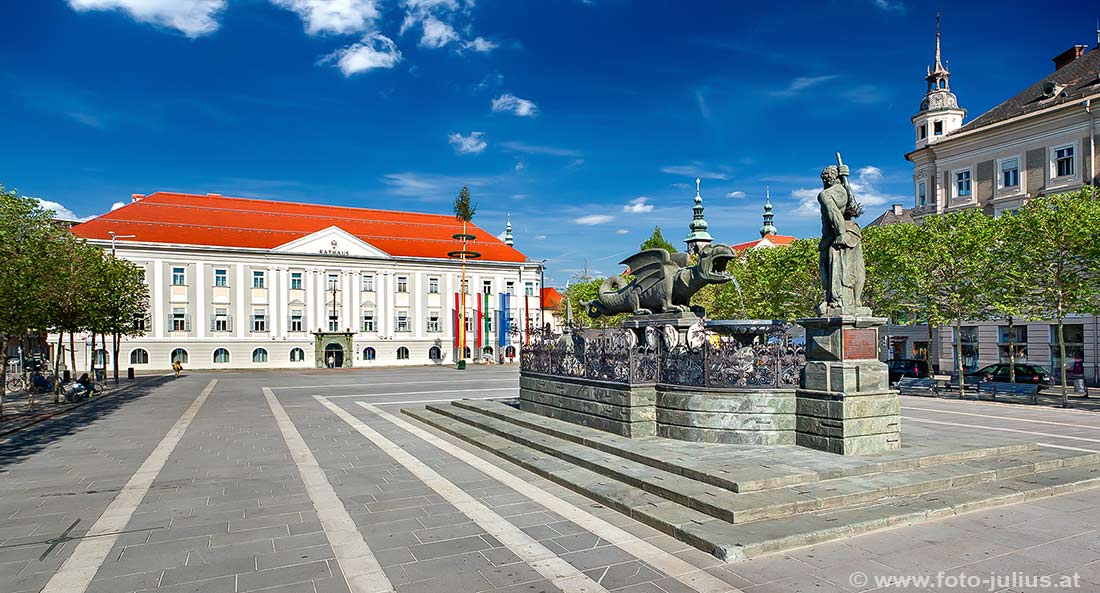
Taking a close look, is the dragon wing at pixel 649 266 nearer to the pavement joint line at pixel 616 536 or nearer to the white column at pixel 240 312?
the pavement joint line at pixel 616 536

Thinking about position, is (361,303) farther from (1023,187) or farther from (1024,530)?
(1024,530)

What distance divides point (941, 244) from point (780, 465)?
24595mm

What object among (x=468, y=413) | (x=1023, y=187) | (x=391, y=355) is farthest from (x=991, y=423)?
(x=391, y=355)

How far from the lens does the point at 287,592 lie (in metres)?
5.99

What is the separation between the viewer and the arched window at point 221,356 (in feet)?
180

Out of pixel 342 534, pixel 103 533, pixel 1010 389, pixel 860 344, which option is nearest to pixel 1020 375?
pixel 1010 389

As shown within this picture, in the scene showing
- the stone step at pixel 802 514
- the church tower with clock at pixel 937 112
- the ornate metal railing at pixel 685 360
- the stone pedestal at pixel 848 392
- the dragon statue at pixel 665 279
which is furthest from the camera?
the church tower with clock at pixel 937 112

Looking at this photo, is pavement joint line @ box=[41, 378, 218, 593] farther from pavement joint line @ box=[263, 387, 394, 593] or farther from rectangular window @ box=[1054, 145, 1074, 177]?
rectangular window @ box=[1054, 145, 1074, 177]

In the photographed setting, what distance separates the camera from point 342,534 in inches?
306

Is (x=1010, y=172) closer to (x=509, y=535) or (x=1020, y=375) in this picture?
(x=1020, y=375)

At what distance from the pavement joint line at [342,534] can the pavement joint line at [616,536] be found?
2520 millimetres

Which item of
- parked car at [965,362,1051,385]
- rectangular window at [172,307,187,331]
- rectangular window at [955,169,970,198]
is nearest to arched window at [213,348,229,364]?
rectangular window at [172,307,187,331]

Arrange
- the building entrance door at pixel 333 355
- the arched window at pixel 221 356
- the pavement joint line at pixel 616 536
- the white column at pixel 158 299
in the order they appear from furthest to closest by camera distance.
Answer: the building entrance door at pixel 333 355, the arched window at pixel 221 356, the white column at pixel 158 299, the pavement joint line at pixel 616 536

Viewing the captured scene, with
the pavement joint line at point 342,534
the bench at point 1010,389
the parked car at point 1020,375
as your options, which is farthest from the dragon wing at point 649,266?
the parked car at point 1020,375
